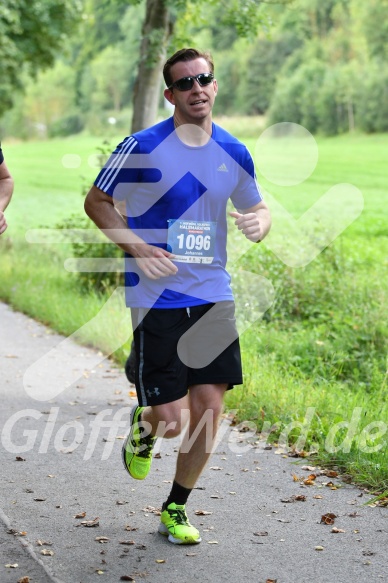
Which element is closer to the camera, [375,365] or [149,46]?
[375,365]

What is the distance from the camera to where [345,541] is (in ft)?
16.1

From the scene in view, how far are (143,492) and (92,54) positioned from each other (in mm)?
84564

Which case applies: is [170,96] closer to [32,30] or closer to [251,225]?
[251,225]

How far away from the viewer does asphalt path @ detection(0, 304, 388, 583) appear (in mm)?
4527

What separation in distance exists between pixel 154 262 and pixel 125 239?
0.65 ft

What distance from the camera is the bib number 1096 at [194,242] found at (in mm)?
4836

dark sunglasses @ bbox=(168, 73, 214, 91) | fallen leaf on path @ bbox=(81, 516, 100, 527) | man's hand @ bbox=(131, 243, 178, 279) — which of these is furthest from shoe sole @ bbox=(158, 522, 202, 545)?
dark sunglasses @ bbox=(168, 73, 214, 91)

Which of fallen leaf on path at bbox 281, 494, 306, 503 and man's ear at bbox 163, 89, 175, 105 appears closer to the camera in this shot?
man's ear at bbox 163, 89, 175, 105

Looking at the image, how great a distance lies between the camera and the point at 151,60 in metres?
10.3

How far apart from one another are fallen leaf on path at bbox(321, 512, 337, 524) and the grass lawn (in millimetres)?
526

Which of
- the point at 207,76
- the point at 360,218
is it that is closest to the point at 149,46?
the point at 207,76

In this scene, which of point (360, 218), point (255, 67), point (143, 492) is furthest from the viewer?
point (255, 67)

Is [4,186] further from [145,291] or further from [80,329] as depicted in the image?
[80,329]

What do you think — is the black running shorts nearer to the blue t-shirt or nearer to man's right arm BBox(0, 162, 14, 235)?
the blue t-shirt
